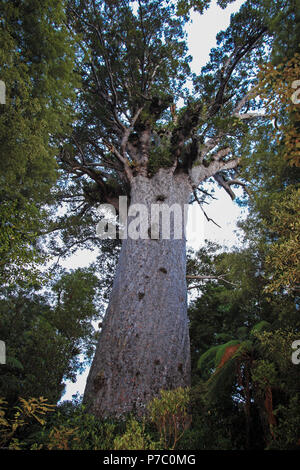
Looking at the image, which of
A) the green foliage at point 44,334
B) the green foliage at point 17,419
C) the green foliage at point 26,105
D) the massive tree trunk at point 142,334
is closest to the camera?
the green foliage at point 17,419

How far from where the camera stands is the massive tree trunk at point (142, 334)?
12.5 ft

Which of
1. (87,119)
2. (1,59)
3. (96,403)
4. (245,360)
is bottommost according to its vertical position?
(96,403)

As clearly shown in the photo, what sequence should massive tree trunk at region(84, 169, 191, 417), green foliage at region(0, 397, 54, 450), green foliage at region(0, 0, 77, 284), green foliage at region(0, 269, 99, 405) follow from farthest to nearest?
1. green foliage at region(0, 269, 99, 405)
2. massive tree trunk at region(84, 169, 191, 417)
3. green foliage at region(0, 0, 77, 284)
4. green foliage at region(0, 397, 54, 450)

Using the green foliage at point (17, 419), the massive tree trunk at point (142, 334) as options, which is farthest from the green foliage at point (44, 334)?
the green foliage at point (17, 419)

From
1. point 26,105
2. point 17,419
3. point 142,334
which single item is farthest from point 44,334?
point 26,105

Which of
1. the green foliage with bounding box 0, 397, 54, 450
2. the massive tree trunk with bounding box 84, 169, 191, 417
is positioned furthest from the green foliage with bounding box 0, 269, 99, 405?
the green foliage with bounding box 0, 397, 54, 450

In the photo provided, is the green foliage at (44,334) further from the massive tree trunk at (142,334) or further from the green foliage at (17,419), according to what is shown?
the green foliage at (17,419)

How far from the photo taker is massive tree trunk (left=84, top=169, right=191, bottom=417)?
381cm

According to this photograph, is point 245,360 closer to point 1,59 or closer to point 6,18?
point 1,59

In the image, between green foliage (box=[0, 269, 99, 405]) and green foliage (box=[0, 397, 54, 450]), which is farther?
green foliage (box=[0, 269, 99, 405])

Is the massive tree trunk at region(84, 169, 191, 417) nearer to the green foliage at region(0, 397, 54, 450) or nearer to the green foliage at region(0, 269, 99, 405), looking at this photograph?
the green foliage at region(0, 397, 54, 450)

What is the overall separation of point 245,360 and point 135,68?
31.3 feet
